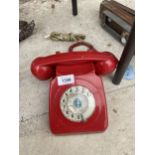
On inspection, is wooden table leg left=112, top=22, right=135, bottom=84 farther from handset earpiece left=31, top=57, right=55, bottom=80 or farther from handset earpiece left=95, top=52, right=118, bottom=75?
handset earpiece left=31, top=57, right=55, bottom=80

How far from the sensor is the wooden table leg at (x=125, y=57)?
30.2 inches

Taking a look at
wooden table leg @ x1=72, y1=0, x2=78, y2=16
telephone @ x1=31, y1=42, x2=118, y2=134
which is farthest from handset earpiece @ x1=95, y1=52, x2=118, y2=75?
wooden table leg @ x1=72, y1=0, x2=78, y2=16

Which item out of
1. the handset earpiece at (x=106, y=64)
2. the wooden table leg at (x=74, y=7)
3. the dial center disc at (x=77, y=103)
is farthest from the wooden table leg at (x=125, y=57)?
the wooden table leg at (x=74, y=7)

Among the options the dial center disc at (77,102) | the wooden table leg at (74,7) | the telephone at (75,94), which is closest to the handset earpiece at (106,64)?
the telephone at (75,94)

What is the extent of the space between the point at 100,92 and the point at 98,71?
82 mm

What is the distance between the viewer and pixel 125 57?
820 mm

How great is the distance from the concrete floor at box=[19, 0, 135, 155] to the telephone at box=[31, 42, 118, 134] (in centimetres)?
5

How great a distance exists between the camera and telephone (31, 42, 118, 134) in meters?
0.77

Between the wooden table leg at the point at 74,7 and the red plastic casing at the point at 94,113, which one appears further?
the wooden table leg at the point at 74,7

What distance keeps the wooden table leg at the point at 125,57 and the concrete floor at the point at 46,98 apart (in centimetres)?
5

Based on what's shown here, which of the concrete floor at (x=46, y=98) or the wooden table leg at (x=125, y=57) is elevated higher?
the wooden table leg at (x=125, y=57)

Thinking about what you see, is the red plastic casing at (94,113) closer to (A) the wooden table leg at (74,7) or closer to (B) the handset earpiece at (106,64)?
(B) the handset earpiece at (106,64)

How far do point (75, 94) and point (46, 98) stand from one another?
179 millimetres

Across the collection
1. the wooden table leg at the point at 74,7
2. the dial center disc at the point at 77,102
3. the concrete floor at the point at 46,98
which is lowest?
the concrete floor at the point at 46,98
